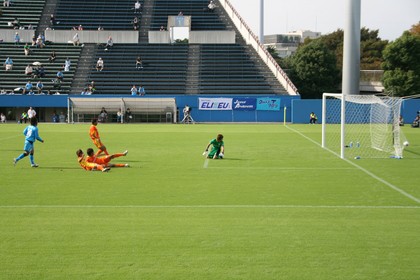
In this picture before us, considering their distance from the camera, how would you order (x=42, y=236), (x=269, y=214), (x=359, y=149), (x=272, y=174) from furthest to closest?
(x=359, y=149) → (x=272, y=174) → (x=269, y=214) → (x=42, y=236)

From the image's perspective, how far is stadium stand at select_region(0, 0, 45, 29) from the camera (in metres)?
63.4

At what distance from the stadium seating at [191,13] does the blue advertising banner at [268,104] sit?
45.3 feet

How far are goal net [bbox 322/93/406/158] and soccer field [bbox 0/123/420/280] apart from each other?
3.63 meters

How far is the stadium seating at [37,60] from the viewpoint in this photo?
5569cm

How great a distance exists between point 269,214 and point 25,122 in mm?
43356

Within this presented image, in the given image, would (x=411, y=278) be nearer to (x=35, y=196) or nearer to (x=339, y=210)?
(x=339, y=210)

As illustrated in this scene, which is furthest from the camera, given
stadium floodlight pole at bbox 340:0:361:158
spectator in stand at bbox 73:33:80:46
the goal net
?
spectator in stand at bbox 73:33:80:46

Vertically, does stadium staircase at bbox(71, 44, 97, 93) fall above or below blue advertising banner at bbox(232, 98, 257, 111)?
above

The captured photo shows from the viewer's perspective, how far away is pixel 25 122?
51062 mm

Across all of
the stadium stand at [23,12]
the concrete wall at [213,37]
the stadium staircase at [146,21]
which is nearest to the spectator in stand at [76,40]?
the stadium stand at [23,12]

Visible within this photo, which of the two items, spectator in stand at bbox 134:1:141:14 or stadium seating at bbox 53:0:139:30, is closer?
stadium seating at bbox 53:0:139:30

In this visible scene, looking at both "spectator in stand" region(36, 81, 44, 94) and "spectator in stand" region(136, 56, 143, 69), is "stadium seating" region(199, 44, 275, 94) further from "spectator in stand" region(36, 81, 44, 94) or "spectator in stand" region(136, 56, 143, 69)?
"spectator in stand" region(36, 81, 44, 94)

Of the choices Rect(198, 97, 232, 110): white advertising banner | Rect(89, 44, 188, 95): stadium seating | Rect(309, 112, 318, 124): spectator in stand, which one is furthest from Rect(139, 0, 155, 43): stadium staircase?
Rect(309, 112, 318, 124): spectator in stand

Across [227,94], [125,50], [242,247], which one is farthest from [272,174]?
[125,50]
